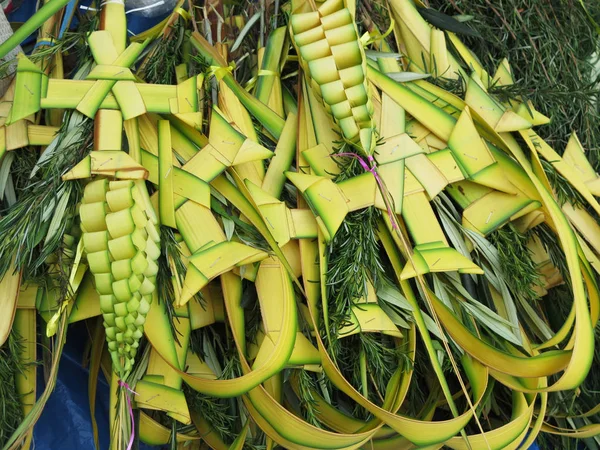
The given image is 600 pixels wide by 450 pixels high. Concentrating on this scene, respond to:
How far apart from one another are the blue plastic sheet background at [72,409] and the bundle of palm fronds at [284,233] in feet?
0.17

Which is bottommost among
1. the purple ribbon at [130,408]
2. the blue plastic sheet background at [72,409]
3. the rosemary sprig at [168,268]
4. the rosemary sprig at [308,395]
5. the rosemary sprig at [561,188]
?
the blue plastic sheet background at [72,409]

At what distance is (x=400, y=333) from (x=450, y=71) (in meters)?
0.28

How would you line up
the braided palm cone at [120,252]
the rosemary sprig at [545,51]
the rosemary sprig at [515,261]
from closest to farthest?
the braided palm cone at [120,252], the rosemary sprig at [515,261], the rosemary sprig at [545,51]

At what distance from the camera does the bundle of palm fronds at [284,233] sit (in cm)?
53

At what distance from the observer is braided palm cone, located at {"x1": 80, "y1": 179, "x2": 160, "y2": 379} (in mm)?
473

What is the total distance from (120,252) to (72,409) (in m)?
0.27

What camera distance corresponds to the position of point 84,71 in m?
0.59

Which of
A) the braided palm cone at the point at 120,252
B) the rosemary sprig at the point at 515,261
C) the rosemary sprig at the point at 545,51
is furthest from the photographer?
the rosemary sprig at the point at 545,51

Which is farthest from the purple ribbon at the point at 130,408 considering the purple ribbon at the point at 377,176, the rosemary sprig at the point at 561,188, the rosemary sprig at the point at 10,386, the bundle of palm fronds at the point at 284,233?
the rosemary sprig at the point at 561,188

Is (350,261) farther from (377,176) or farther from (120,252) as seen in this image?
(120,252)

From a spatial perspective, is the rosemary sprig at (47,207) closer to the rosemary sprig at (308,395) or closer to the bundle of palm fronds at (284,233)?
the bundle of palm fronds at (284,233)

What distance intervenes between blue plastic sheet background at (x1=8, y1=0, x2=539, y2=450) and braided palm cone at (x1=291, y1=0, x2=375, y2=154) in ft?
0.99

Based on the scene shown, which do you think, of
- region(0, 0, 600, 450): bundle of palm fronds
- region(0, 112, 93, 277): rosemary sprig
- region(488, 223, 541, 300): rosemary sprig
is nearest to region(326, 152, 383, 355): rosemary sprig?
region(0, 0, 600, 450): bundle of palm fronds

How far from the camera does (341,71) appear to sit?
533 millimetres
